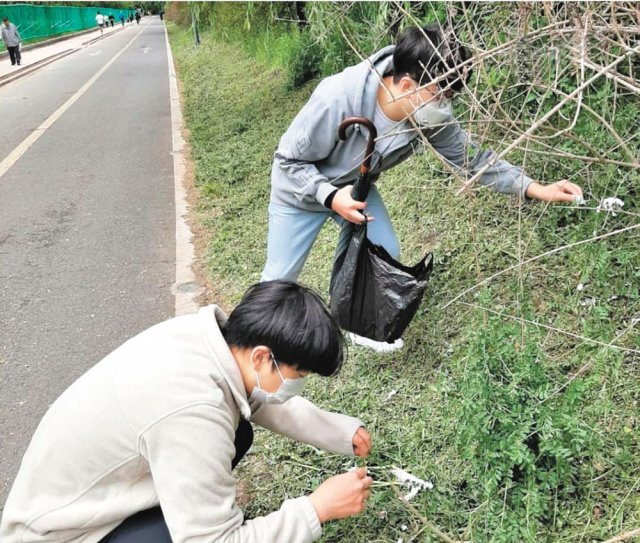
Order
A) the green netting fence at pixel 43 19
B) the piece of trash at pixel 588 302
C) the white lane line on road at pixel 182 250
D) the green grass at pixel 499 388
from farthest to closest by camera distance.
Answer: the green netting fence at pixel 43 19, the white lane line on road at pixel 182 250, the piece of trash at pixel 588 302, the green grass at pixel 499 388

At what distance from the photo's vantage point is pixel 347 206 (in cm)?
222

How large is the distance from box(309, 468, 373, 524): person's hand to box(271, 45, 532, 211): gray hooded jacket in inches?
41.0

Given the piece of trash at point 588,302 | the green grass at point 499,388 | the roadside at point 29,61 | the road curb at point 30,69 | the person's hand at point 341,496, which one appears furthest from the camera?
the roadside at point 29,61

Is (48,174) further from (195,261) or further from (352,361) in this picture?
(352,361)

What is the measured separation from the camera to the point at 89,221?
514cm

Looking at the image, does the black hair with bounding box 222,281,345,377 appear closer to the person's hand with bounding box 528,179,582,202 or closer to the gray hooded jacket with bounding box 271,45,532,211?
the gray hooded jacket with bounding box 271,45,532,211

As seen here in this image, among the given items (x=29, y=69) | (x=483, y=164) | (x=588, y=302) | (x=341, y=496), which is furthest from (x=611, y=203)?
(x=29, y=69)

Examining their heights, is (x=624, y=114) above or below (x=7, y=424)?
above

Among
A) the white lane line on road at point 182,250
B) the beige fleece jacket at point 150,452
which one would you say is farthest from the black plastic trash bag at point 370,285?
the white lane line on road at point 182,250

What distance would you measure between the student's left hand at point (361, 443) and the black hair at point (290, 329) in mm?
518

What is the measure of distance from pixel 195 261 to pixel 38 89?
35.0ft

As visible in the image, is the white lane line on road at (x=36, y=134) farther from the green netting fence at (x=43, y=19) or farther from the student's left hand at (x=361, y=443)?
the green netting fence at (x=43, y=19)

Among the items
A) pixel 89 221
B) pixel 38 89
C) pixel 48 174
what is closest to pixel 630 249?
pixel 89 221

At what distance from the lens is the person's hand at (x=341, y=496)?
1564mm
